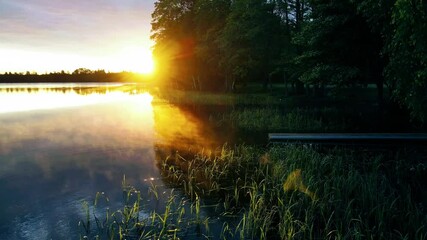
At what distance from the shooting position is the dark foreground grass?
30.0ft

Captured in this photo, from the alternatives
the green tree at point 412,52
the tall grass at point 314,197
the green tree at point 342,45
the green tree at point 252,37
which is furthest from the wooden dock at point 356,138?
the green tree at point 252,37

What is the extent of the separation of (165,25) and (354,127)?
51466 millimetres

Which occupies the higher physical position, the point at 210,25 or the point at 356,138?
the point at 210,25

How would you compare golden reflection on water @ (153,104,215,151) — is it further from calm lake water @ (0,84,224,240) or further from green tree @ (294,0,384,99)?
green tree @ (294,0,384,99)

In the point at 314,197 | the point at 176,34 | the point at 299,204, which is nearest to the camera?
the point at 314,197

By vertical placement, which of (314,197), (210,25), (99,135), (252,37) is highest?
(210,25)

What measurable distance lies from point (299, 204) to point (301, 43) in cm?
2056

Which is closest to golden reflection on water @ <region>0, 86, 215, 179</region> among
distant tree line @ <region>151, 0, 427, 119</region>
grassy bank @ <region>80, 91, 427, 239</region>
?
grassy bank @ <region>80, 91, 427, 239</region>

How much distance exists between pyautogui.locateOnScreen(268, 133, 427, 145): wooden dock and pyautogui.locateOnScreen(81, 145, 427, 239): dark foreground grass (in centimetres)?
211

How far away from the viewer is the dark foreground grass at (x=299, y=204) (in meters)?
9.15

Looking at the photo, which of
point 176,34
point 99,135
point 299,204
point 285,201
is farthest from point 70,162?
point 176,34

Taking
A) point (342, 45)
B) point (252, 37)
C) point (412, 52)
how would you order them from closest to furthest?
point (412, 52) < point (342, 45) < point (252, 37)

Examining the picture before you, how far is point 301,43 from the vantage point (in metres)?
28.6

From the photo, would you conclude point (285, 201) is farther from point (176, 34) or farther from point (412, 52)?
point (176, 34)
